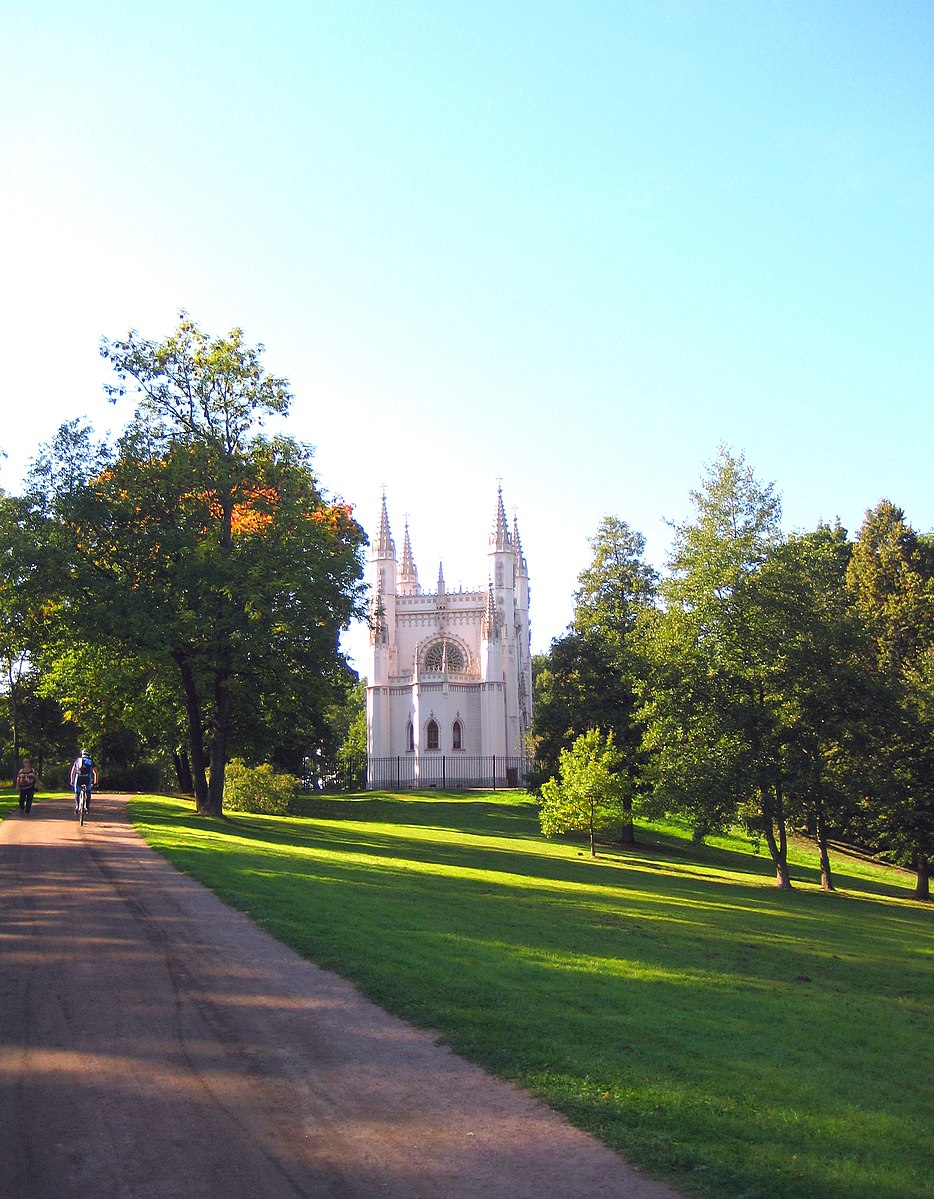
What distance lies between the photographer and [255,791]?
40.5m

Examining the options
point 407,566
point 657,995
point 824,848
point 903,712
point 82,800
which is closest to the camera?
point 657,995

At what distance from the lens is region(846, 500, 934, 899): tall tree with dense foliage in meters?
28.9

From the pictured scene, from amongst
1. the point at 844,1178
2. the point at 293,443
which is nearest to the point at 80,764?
the point at 293,443

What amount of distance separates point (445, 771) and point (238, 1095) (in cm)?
6111

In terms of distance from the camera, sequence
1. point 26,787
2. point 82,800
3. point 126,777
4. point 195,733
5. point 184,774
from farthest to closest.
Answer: point 184,774
point 126,777
point 195,733
point 26,787
point 82,800

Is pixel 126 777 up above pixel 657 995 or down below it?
above

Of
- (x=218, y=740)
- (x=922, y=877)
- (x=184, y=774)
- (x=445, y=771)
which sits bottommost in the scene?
(x=922, y=877)

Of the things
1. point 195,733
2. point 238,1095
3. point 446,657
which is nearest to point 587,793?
point 195,733

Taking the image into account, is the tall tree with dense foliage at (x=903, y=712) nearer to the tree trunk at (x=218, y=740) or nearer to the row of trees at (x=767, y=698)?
the row of trees at (x=767, y=698)

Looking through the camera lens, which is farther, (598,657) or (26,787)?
(598,657)

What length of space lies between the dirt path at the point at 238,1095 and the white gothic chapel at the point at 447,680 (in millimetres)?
56835

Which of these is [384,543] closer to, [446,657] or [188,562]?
[446,657]

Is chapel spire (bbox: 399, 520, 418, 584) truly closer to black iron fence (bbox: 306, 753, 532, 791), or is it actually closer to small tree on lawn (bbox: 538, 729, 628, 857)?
black iron fence (bbox: 306, 753, 532, 791)

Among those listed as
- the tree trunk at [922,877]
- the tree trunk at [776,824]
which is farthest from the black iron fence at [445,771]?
the tree trunk at [776,824]
